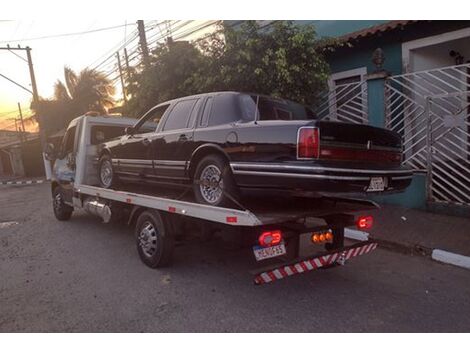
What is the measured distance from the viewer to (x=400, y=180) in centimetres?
389

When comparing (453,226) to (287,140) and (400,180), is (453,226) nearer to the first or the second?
(400,180)

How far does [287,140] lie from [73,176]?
545 centimetres

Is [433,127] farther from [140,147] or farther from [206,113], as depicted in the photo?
[140,147]

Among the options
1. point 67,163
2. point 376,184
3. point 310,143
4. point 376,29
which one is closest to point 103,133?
point 67,163

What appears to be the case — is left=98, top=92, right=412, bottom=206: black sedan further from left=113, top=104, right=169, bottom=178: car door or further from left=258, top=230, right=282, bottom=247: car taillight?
left=258, top=230, right=282, bottom=247: car taillight

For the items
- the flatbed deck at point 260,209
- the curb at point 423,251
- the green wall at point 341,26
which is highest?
the green wall at point 341,26

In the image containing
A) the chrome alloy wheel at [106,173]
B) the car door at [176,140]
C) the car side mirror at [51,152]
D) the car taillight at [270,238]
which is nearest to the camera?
the car taillight at [270,238]

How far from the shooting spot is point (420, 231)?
5820mm

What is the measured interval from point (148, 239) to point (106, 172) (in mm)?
2389

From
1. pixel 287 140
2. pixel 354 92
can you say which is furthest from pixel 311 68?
pixel 287 140

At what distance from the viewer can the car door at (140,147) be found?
5.33 meters

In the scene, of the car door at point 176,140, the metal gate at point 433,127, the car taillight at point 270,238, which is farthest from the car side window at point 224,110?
the metal gate at point 433,127

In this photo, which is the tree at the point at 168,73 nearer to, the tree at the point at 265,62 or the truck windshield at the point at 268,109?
the tree at the point at 265,62

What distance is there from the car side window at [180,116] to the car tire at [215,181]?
2.44 ft
